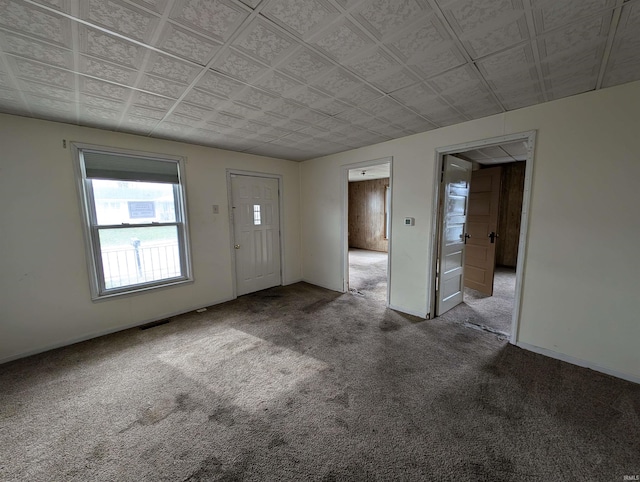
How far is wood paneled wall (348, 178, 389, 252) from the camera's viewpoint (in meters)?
8.09

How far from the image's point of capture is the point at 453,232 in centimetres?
342

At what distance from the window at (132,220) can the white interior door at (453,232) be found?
3491mm

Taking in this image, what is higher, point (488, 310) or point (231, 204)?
point (231, 204)

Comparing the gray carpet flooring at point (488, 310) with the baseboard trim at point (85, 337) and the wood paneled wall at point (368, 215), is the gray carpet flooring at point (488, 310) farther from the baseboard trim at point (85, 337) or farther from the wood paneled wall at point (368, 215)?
the wood paneled wall at point (368, 215)

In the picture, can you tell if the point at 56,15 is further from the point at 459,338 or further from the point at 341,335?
the point at 459,338

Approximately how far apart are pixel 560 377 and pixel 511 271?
398 cm

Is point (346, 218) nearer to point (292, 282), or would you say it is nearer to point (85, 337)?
point (292, 282)

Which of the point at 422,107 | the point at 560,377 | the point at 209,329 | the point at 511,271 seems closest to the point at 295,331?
the point at 209,329

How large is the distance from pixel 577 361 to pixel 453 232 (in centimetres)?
175

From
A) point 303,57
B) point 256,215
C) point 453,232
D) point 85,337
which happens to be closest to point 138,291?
point 85,337

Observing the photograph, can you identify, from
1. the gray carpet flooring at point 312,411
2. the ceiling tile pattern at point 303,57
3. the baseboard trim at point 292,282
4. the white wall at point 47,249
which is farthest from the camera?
the baseboard trim at point 292,282

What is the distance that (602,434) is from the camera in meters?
1.57

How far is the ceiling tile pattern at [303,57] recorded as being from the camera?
1202mm

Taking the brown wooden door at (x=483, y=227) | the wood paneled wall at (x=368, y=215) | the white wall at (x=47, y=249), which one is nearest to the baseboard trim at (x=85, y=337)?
the white wall at (x=47, y=249)
